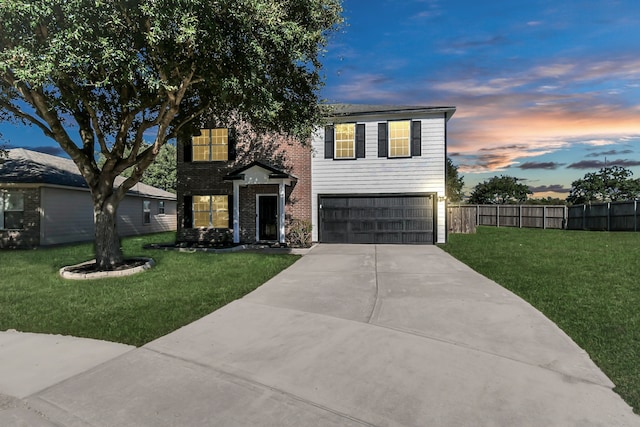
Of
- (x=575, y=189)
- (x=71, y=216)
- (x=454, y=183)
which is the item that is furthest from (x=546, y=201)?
(x=71, y=216)

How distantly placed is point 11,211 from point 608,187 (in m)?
59.4

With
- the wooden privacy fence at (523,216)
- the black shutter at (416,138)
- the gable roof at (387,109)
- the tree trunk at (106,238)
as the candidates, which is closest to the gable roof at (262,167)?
the gable roof at (387,109)

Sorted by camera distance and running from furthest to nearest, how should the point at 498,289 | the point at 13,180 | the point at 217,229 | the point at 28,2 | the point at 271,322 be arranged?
the point at 217,229, the point at 13,180, the point at 498,289, the point at 28,2, the point at 271,322

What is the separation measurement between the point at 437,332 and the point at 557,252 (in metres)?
9.43

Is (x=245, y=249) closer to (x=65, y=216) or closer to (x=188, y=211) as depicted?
(x=188, y=211)

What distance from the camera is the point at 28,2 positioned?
5965 millimetres

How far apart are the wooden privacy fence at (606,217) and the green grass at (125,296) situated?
837 inches

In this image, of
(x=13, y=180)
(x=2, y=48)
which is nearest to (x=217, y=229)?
(x=13, y=180)

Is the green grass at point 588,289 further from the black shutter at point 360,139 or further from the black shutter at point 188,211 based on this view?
the black shutter at point 188,211

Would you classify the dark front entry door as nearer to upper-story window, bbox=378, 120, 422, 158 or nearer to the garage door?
the garage door

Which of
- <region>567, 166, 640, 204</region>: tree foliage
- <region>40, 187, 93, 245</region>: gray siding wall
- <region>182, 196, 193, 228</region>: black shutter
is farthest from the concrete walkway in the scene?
<region>567, 166, 640, 204</region>: tree foliage

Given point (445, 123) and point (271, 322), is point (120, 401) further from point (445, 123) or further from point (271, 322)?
point (445, 123)

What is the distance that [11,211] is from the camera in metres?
15.2

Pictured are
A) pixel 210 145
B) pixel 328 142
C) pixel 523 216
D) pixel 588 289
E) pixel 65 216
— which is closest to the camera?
pixel 588 289
